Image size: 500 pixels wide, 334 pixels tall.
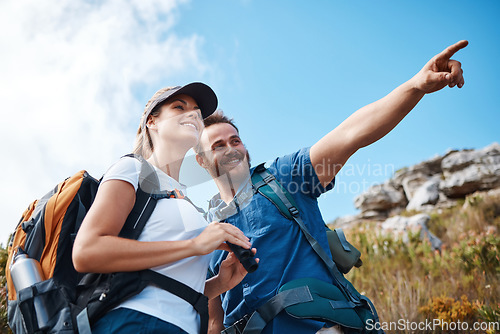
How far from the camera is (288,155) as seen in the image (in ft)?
8.29

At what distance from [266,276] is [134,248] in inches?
39.5

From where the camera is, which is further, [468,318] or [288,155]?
[468,318]

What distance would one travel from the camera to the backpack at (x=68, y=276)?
4.69 ft

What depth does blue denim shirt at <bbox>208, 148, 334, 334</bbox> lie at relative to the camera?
221 centimetres

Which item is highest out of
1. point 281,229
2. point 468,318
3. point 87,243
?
point 87,243

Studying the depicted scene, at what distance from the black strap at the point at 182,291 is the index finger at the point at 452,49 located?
1.49 meters

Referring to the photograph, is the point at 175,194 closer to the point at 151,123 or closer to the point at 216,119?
the point at 151,123

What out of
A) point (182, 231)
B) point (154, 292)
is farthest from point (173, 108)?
point (154, 292)

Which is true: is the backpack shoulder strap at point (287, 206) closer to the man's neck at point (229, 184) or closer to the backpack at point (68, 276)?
the man's neck at point (229, 184)

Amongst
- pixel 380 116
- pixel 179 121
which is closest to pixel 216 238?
pixel 179 121

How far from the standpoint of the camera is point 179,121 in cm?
193

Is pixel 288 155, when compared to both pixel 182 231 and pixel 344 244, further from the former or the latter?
pixel 182 231

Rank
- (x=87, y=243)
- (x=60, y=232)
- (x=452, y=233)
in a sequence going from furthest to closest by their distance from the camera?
(x=452, y=233), (x=60, y=232), (x=87, y=243)

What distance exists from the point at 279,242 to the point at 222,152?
0.86 metres
